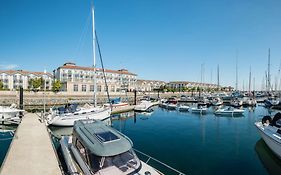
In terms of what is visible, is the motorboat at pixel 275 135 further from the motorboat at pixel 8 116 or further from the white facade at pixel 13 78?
the white facade at pixel 13 78

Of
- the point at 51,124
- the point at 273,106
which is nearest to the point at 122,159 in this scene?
the point at 51,124

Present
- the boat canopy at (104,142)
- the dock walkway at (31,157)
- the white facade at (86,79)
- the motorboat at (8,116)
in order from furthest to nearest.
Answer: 1. the white facade at (86,79)
2. the motorboat at (8,116)
3. the dock walkway at (31,157)
4. the boat canopy at (104,142)

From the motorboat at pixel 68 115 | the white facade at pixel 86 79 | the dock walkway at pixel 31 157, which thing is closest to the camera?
the dock walkway at pixel 31 157

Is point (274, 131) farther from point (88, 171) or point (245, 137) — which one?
point (88, 171)

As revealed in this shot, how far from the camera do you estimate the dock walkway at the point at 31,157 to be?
28.0 ft

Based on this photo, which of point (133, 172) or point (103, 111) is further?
point (103, 111)

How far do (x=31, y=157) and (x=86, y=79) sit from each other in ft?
313

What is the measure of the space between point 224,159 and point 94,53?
70.6 feet

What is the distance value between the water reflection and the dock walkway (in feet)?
45.4

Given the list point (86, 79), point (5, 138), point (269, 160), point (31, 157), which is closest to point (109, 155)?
point (31, 157)

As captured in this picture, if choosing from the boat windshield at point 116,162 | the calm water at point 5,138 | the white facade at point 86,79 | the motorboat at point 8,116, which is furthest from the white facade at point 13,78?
the boat windshield at point 116,162

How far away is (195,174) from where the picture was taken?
432 inches

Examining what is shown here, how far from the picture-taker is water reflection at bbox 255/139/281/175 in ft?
39.6

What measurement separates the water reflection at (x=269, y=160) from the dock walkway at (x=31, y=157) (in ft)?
45.4
